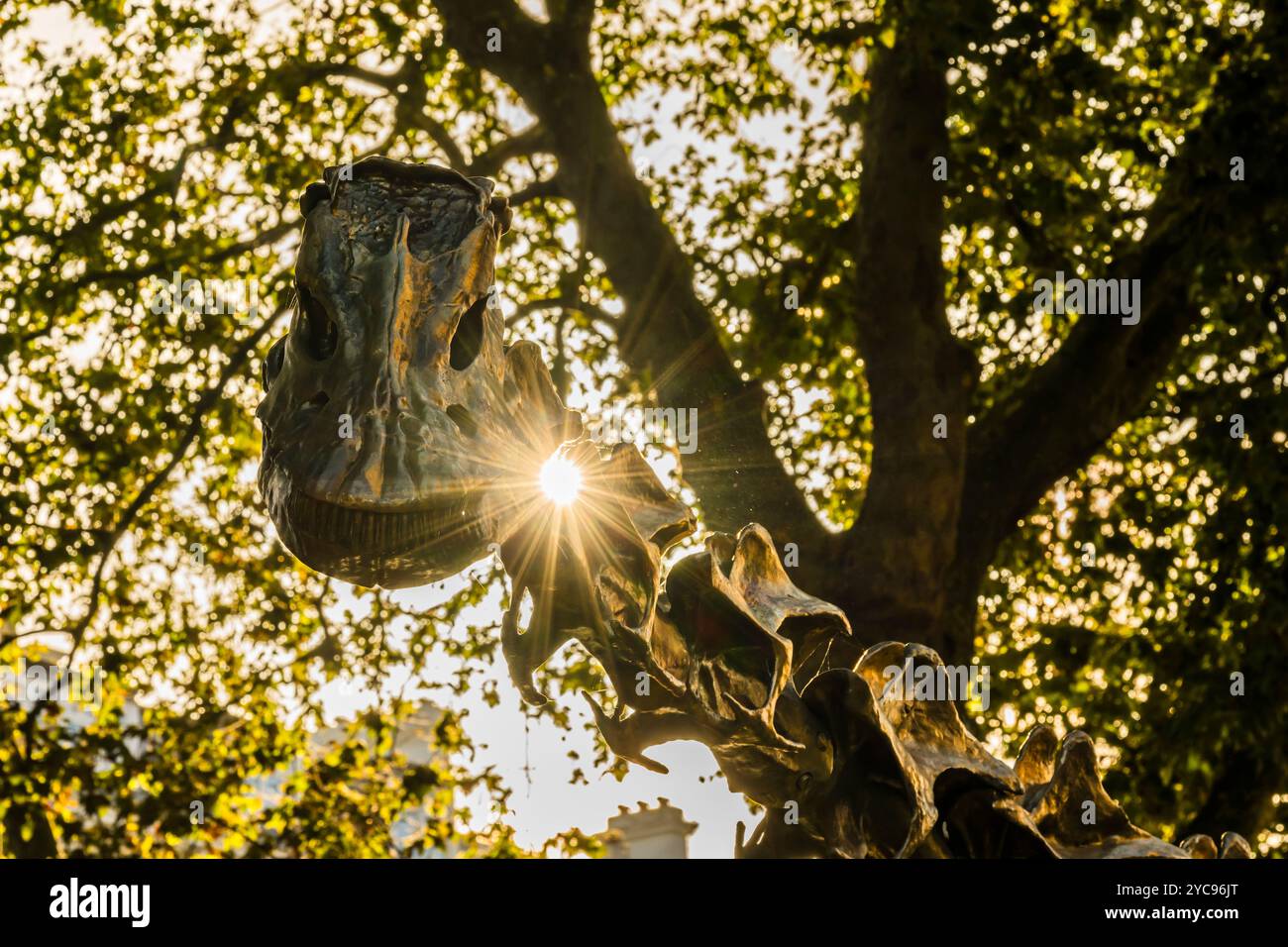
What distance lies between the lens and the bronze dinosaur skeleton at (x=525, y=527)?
1437mm

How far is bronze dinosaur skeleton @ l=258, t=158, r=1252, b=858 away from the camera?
4.71ft

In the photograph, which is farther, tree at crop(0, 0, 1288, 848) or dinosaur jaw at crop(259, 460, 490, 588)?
tree at crop(0, 0, 1288, 848)

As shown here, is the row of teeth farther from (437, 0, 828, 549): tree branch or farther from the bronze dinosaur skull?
(437, 0, 828, 549): tree branch

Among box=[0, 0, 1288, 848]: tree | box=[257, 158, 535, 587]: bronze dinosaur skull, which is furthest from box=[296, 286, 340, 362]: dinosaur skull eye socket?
box=[0, 0, 1288, 848]: tree

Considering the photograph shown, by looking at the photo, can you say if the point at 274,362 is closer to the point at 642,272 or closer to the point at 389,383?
the point at 389,383

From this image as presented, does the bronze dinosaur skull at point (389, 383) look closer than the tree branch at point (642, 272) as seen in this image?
Yes

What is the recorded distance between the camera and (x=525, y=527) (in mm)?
1638

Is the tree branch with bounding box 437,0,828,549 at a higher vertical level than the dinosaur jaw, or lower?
higher

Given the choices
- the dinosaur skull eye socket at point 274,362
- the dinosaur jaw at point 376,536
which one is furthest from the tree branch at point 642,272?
the dinosaur jaw at point 376,536

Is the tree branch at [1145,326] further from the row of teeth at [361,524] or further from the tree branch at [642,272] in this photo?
the row of teeth at [361,524]

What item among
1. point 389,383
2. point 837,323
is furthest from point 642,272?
point 389,383

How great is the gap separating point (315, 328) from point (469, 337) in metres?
0.18

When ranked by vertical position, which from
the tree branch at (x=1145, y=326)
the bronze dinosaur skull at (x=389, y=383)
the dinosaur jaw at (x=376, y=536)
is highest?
the tree branch at (x=1145, y=326)
